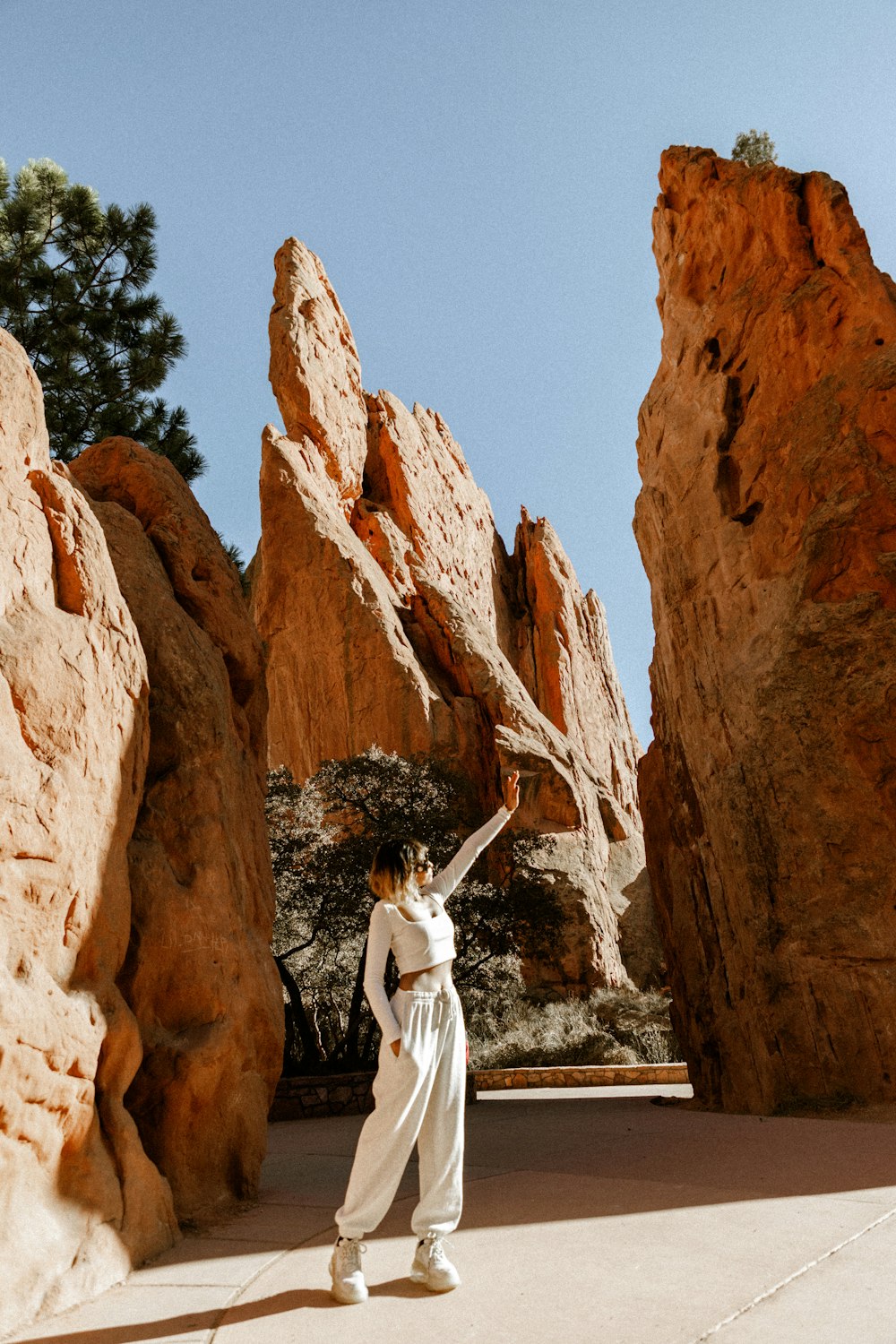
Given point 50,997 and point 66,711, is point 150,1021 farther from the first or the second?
point 66,711

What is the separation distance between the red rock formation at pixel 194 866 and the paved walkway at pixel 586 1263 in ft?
1.87

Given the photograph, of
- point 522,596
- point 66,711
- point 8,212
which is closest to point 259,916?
point 66,711

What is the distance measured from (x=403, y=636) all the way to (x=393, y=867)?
26833 mm

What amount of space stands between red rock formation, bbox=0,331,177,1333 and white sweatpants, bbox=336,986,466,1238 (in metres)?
1.21

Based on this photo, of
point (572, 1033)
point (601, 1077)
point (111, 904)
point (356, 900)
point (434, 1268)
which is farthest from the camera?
point (572, 1033)

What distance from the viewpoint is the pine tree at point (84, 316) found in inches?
675

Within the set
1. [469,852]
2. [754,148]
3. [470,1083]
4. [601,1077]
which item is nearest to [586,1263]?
[469,852]

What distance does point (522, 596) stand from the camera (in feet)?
145

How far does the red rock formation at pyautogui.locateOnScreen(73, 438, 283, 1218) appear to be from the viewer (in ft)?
18.7

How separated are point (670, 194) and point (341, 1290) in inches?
748

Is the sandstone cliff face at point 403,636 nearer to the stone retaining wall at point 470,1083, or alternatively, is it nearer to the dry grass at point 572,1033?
the dry grass at point 572,1033

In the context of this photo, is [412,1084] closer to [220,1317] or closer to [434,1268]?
[434,1268]

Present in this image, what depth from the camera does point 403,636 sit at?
31.1 m

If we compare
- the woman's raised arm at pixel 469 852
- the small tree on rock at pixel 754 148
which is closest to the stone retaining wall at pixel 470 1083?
the woman's raised arm at pixel 469 852
